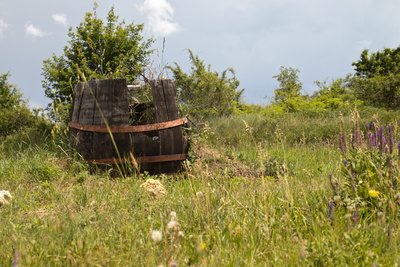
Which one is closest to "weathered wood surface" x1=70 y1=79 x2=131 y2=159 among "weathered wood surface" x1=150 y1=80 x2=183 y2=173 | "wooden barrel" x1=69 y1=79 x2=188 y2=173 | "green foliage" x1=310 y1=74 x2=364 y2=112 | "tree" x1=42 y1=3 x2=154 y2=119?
"wooden barrel" x1=69 y1=79 x2=188 y2=173

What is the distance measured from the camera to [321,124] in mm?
9789

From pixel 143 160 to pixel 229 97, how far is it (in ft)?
27.1

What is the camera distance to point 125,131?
4.56 m

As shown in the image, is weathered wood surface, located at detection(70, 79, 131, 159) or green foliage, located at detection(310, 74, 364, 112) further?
green foliage, located at detection(310, 74, 364, 112)

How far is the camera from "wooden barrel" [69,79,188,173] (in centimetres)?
460

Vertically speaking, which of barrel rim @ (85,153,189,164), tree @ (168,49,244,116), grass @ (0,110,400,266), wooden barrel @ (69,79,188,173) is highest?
tree @ (168,49,244,116)

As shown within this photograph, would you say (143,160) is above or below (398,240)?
above

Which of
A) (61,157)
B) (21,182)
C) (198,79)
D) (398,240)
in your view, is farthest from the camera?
(198,79)

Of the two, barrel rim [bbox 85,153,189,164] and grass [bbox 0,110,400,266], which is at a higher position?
barrel rim [bbox 85,153,189,164]

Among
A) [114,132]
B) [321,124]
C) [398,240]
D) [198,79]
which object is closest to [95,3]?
[198,79]

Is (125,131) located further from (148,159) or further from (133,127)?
(148,159)

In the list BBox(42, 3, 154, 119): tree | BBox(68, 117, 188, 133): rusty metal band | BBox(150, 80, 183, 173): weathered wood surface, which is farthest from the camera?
BBox(42, 3, 154, 119): tree

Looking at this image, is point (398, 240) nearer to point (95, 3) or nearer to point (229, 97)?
point (95, 3)

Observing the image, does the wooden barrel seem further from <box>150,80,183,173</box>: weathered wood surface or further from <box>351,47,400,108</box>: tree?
<box>351,47,400,108</box>: tree
